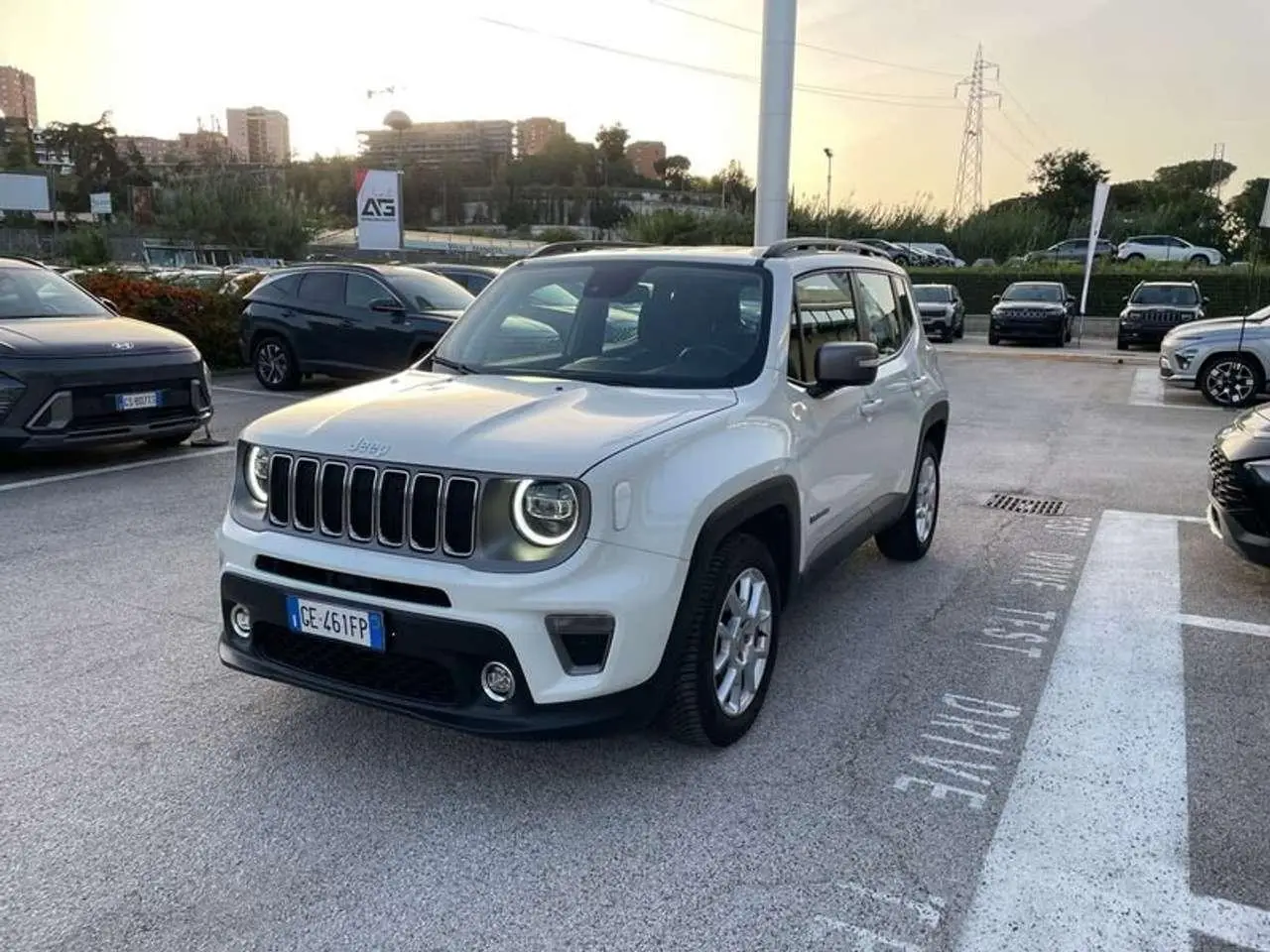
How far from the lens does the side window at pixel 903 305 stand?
561 cm

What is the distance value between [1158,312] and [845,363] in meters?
20.2

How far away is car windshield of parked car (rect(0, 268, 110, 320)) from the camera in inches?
330

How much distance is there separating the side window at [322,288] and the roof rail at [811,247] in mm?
8687

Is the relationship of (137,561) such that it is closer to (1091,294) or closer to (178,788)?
(178,788)

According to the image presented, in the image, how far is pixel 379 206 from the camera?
22.8m

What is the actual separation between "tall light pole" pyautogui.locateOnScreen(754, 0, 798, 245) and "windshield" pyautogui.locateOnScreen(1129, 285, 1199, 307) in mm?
9538

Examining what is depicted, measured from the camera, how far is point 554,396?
364 centimetres

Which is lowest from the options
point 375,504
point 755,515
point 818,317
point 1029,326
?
point 1029,326

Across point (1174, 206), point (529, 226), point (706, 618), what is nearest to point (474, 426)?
point (706, 618)

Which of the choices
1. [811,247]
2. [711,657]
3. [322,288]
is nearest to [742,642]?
[711,657]

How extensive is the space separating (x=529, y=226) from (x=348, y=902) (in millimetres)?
83306

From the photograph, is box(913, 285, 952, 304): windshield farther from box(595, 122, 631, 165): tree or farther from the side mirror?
box(595, 122, 631, 165): tree

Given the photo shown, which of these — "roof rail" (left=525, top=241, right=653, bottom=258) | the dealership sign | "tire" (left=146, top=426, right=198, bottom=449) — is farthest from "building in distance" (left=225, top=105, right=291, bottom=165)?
"roof rail" (left=525, top=241, right=653, bottom=258)

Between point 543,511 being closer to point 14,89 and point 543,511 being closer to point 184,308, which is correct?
point 184,308
